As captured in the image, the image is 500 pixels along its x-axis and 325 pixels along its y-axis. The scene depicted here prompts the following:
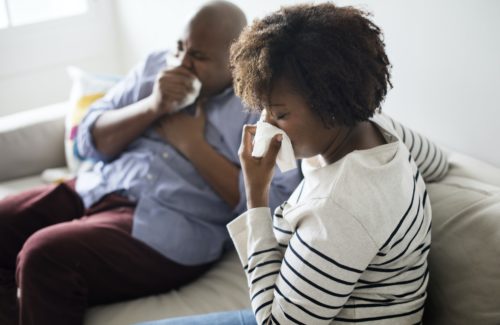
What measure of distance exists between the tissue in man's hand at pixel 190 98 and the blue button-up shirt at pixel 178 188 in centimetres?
8

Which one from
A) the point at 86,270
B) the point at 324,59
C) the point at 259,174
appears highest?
the point at 324,59

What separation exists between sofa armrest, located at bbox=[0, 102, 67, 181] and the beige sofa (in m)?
0.77

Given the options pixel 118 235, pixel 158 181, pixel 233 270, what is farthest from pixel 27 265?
pixel 233 270

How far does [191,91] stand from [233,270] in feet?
1.65

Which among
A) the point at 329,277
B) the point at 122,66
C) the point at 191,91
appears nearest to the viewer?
the point at 329,277

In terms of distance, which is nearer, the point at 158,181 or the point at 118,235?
the point at 118,235

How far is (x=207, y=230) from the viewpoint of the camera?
1.56 metres

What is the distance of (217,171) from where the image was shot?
1551 millimetres

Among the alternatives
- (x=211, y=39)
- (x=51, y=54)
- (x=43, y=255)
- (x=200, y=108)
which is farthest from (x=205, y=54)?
(x=51, y=54)

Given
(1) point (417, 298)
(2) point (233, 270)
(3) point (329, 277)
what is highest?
(3) point (329, 277)

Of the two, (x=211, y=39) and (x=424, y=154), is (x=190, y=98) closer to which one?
(x=211, y=39)

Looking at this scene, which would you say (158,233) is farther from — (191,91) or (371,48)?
(371,48)

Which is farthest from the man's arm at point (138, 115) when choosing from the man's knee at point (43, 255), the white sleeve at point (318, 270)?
the white sleeve at point (318, 270)

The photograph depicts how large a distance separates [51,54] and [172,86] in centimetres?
140
